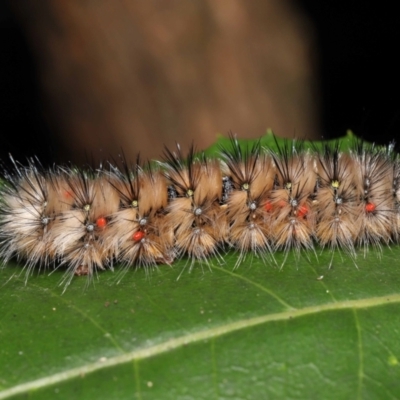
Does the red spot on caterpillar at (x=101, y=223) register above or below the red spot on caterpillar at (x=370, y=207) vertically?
above

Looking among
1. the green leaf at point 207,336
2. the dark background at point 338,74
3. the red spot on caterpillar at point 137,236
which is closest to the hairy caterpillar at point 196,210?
the red spot on caterpillar at point 137,236

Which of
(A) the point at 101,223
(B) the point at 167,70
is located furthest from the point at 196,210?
(B) the point at 167,70

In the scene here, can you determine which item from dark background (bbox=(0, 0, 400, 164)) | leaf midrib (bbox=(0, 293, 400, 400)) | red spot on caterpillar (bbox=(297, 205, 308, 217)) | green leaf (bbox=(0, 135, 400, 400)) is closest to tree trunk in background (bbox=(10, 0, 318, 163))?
dark background (bbox=(0, 0, 400, 164))

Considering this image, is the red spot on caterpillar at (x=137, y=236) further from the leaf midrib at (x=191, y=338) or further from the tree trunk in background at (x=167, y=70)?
the tree trunk in background at (x=167, y=70)

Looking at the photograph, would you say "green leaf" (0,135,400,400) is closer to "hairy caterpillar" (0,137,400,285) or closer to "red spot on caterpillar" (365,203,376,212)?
"hairy caterpillar" (0,137,400,285)

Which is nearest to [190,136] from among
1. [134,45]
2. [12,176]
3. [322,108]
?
[134,45]

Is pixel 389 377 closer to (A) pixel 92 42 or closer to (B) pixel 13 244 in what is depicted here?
(B) pixel 13 244
